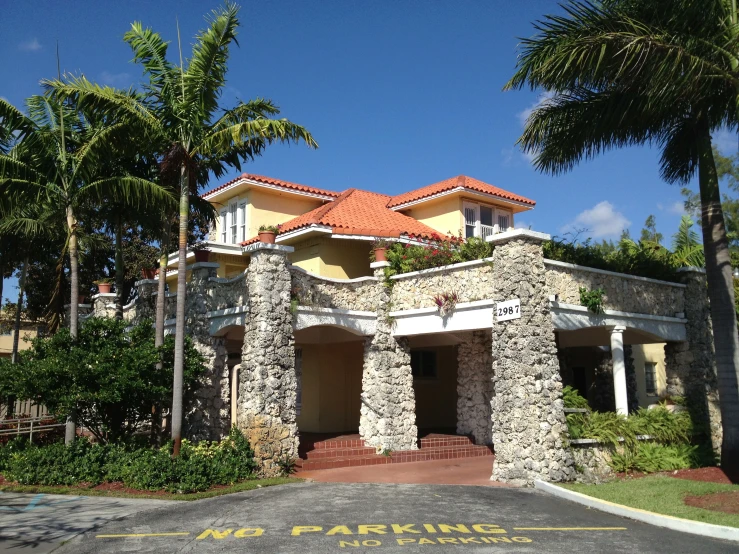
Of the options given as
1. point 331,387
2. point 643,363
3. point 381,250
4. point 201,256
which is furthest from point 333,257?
point 643,363

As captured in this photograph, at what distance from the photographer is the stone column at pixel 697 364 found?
58.9 ft

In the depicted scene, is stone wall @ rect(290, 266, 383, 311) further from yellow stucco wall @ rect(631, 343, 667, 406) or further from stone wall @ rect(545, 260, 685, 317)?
yellow stucco wall @ rect(631, 343, 667, 406)

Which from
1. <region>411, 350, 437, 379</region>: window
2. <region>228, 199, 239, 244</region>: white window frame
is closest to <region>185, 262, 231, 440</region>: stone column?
<region>228, 199, 239, 244</region>: white window frame

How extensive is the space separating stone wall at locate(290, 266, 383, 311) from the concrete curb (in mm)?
7162

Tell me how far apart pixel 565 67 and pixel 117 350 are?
10.9m

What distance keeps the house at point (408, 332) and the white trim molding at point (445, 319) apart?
5 centimetres

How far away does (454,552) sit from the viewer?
8359mm

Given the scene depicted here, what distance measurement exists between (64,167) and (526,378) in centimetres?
1132

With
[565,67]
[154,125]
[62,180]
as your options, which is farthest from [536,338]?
[62,180]

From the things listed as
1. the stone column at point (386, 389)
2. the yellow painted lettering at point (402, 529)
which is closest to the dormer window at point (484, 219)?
the stone column at point (386, 389)

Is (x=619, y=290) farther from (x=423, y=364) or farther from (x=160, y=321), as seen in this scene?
(x=160, y=321)

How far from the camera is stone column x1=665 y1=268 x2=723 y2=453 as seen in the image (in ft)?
58.9

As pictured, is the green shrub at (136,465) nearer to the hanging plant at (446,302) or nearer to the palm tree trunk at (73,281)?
the palm tree trunk at (73,281)

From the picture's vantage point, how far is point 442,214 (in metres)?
24.2
